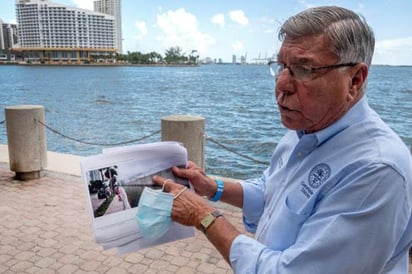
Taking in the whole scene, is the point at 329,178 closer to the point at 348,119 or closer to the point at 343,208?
the point at 343,208

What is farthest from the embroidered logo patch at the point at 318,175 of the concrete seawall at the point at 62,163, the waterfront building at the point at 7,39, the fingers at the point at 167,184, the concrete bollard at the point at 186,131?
the waterfront building at the point at 7,39

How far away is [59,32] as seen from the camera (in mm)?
124750

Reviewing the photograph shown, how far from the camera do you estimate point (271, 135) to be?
667 inches

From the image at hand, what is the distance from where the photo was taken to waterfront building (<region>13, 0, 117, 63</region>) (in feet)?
406

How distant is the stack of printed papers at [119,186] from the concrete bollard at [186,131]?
3357mm

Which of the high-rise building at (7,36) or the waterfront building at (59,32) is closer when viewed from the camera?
the waterfront building at (59,32)

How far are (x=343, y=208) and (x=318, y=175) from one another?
0.17m

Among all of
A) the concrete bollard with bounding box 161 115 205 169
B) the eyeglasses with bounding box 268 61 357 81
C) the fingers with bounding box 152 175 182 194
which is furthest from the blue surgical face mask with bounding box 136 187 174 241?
the concrete bollard with bounding box 161 115 205 169

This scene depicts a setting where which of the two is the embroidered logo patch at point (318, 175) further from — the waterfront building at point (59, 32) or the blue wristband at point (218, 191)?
the waterfront building at point (59, 32)

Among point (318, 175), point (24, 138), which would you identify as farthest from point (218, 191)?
point (24, 138)

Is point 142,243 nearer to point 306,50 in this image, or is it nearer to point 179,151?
point 179,151

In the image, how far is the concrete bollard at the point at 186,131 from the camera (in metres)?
5.01

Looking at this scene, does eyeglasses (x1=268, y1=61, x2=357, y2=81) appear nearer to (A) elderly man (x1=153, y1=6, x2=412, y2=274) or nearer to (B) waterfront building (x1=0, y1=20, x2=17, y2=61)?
(A) elderly man (x1=153, y1=6, x2=412, y2=274)

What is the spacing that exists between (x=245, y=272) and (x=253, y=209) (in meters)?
0.65
